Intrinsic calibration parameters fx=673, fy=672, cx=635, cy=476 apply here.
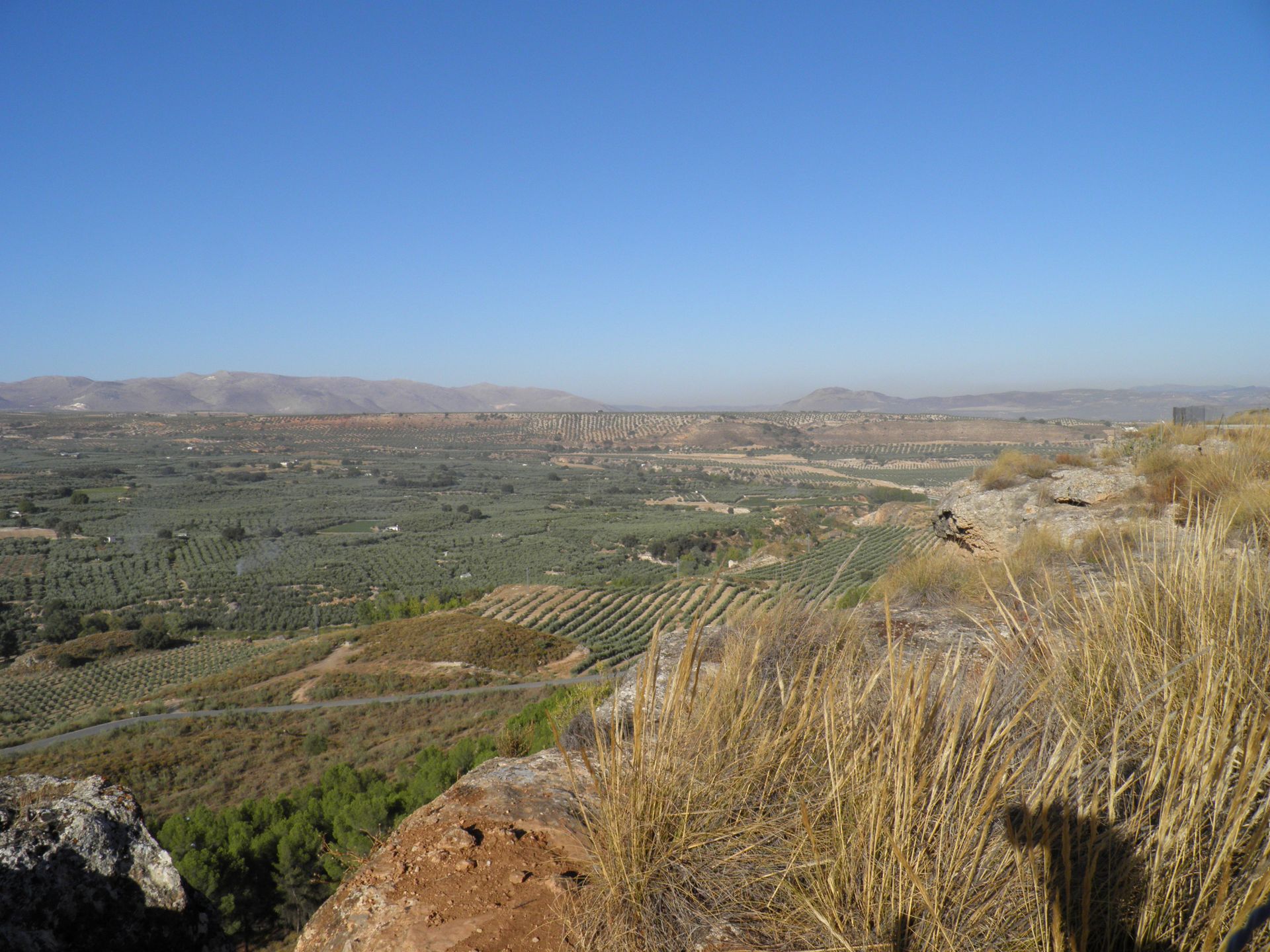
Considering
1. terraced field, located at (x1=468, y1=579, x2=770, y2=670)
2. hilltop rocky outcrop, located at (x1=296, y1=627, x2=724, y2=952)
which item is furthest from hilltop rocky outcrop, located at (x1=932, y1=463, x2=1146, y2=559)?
terraced field, located at (x1=468, y1=579, x2=770, y2=670)

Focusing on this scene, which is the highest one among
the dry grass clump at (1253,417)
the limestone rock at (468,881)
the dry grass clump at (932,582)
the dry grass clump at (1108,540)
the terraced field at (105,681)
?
the dry grass clump at (1253,417)

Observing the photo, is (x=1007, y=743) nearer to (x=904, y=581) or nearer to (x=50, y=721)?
(x=904, y=581)

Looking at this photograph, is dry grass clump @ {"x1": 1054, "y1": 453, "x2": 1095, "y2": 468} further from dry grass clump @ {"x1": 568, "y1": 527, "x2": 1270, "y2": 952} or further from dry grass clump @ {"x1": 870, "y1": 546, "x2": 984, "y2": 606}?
dry grass clump @ {"x1": 568, "y1": 527, "x2": 1270, "y2": 952}

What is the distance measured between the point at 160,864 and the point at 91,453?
107156mm

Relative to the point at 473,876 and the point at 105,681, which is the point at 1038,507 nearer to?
the point at 473,876

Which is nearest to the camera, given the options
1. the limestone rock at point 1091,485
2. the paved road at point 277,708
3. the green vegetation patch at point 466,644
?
the limestone rock at point 1091,485

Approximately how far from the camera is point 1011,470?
12.8 metres

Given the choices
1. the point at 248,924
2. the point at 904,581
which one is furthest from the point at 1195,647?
the point at 248,924

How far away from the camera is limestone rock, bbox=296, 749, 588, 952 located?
2104 mm

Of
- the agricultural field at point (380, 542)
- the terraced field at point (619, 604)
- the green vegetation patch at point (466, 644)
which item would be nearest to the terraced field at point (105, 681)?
the agricultural field at point (380, 542)

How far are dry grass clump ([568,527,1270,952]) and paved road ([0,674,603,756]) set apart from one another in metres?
19.6

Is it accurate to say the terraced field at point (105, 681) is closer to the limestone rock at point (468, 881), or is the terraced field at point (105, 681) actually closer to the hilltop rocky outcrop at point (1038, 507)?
the limestone rock at point (468, 881)

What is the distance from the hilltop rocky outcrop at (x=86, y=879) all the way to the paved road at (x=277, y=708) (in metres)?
19.0

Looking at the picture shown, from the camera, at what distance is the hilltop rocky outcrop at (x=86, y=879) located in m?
2.25
